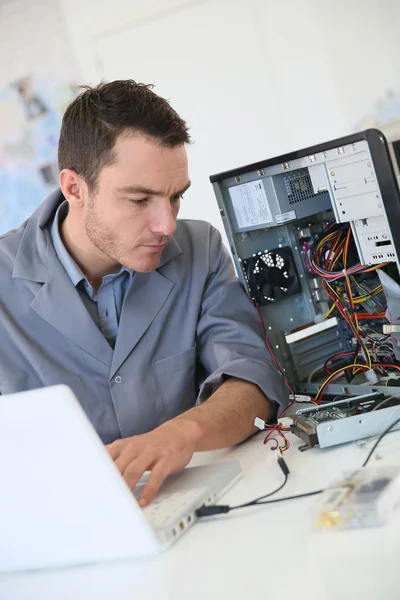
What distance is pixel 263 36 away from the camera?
4234 millimetres

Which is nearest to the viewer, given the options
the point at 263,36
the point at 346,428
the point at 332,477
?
the point at 332,477

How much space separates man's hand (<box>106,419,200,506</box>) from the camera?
3.61 feet

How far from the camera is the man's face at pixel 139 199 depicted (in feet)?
4.93

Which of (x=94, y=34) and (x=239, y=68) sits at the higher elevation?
(x=94, y=34)

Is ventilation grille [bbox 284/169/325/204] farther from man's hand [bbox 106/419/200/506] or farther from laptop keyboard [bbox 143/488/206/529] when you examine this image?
laptop keyboard [bbox 143/488/206/529]

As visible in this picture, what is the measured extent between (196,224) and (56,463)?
1006 mm

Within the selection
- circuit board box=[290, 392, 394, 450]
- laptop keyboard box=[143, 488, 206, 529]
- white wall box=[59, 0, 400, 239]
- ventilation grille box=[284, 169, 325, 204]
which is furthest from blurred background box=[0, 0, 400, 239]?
laptop keyboard box=[143, 488, 206, 529]

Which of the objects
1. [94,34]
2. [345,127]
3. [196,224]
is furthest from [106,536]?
[94,34]

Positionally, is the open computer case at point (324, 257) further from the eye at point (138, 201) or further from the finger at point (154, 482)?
the finger at point (154, 482)

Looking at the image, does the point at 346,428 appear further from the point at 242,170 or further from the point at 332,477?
Answer: the point at 242,170

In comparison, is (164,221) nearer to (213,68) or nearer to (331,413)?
(331,413)

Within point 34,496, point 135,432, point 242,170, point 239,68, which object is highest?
point 239,68

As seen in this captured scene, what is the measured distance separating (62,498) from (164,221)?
72 cm

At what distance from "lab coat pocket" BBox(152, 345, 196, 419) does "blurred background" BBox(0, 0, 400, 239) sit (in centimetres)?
269
